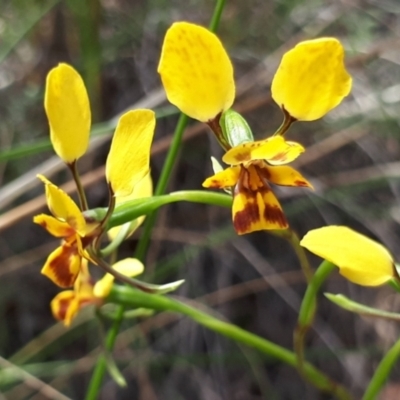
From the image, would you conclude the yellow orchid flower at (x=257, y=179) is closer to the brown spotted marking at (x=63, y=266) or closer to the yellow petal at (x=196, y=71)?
the yellow petal at (x=196, y=71)

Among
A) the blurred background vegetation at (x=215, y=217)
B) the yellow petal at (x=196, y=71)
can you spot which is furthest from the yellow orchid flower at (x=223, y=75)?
the blurred background vegetation at (x=215, y=217)

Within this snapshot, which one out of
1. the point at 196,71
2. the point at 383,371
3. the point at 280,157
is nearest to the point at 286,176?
the point at 280,157

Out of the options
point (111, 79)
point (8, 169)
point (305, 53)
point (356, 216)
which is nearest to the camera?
point (305, 53)

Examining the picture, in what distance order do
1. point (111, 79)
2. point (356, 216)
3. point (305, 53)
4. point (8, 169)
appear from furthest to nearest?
point (111, 79), point (8, 169), point (356, 216), point (305, 53)

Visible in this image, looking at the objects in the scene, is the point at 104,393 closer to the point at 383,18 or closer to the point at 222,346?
the point at 222,346

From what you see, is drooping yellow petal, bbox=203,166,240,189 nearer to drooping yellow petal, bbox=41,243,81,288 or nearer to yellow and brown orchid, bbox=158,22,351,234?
yellow and brown orchid, bbox=158,22,351,234

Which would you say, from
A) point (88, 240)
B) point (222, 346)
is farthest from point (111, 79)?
point (88, 240)

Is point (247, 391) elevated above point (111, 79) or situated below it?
below

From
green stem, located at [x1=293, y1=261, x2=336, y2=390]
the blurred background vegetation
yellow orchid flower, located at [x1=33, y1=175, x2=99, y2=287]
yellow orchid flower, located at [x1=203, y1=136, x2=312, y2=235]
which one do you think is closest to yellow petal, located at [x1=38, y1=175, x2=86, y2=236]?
yellow orchid flower, located at [x1=33, y1=175, x2=99, y2=287]
